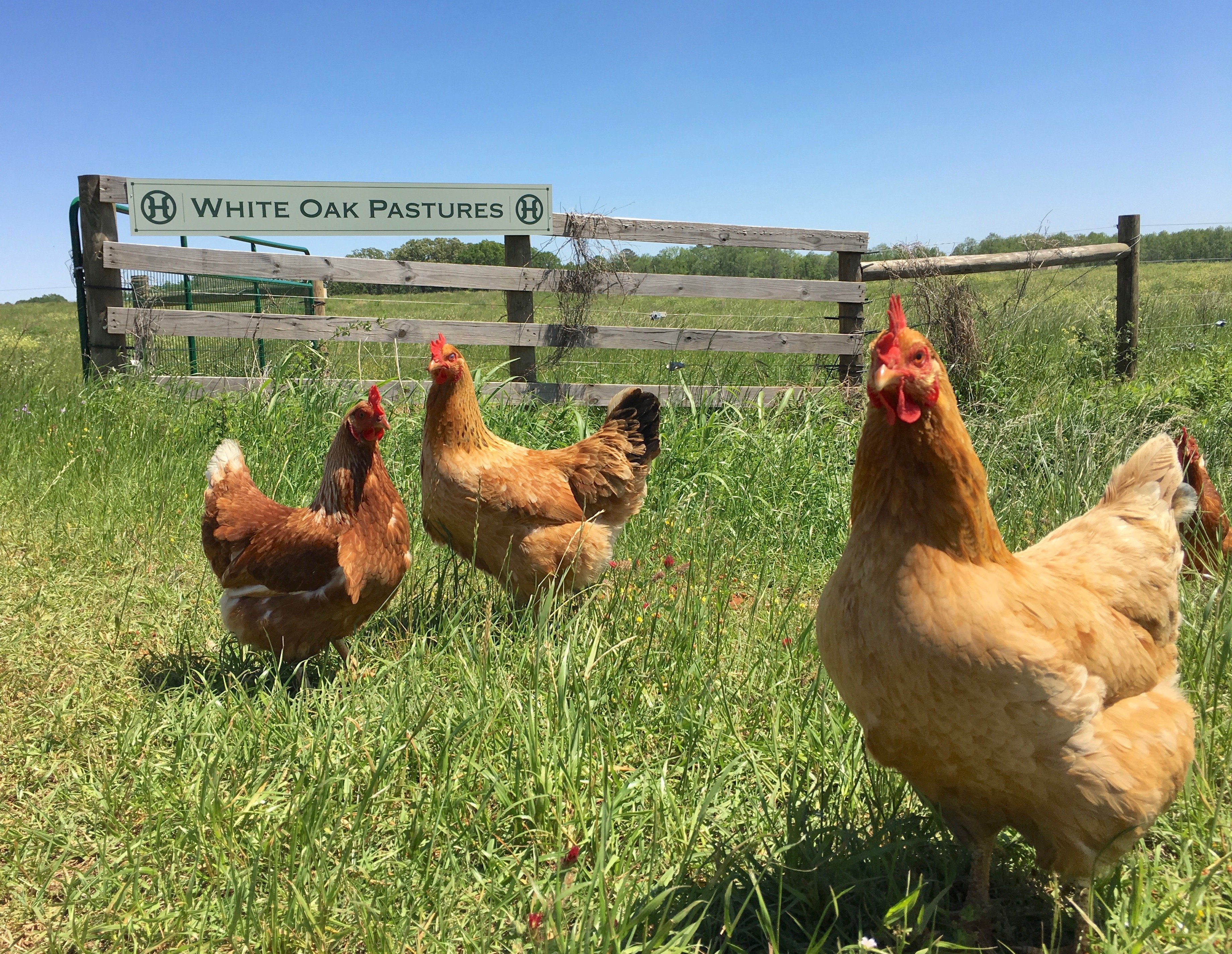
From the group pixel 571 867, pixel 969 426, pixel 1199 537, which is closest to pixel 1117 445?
pixel 1199 537

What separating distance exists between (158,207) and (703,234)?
4844 mm

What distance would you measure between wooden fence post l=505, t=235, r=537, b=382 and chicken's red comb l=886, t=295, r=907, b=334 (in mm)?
5383

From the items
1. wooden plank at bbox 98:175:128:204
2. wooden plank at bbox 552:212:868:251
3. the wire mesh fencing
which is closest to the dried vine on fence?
wooden plank at bbox 552:212:868:251

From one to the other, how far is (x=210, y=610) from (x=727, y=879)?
286 cm

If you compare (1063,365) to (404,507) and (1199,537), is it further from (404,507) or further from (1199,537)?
(404,507)

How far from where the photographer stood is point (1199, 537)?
366 cm

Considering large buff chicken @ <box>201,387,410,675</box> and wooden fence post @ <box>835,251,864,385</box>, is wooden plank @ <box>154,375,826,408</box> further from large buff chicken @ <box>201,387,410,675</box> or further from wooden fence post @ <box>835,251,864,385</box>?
large buff chicken @ <box>201,387,410,675</box>

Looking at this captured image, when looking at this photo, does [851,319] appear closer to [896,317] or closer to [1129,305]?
[1129,305]

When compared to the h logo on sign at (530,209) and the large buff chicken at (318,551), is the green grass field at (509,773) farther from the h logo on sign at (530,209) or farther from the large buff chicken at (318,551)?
the h logo on sign at (530,209)

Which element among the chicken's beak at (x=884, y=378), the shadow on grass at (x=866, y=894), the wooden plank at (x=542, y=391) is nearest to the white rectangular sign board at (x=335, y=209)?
the wooden plank at (x=542, y=391)

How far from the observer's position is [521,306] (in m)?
7.02

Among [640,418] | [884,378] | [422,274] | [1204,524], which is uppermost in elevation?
[422,274]

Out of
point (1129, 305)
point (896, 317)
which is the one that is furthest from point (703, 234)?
point (896, 317)

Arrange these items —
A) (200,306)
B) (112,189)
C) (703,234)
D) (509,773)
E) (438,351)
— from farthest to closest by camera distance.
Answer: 1. (200,306)
2. (703,234)
3. (112,189)
4. (438,351)
5. (509,773)
